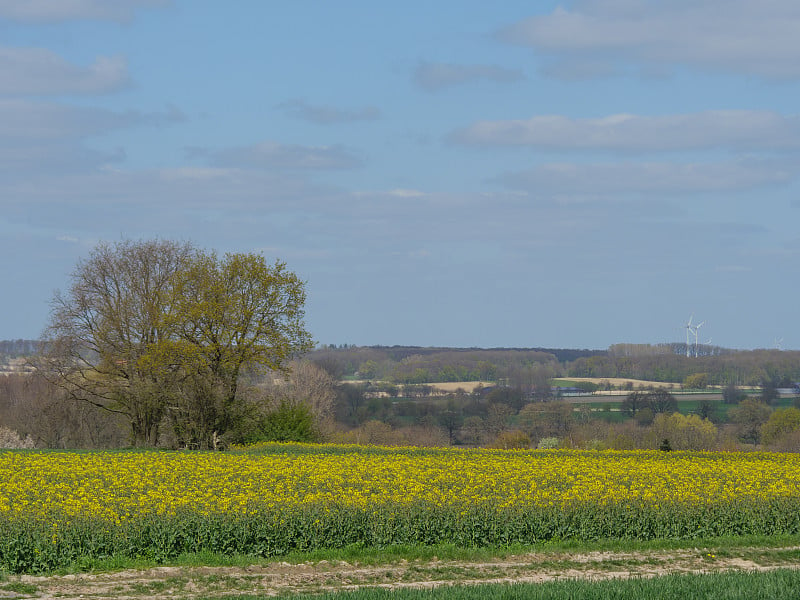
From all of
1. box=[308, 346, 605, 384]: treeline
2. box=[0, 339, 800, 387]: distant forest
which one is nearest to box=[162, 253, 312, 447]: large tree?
box=[0, 339, 800, 387]: distant forest

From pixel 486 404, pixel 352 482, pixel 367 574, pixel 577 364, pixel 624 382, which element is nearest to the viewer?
pixel 367 574

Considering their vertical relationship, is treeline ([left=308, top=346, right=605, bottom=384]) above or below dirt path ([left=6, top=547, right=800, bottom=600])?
above

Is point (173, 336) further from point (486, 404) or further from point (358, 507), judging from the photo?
point (486, 404)

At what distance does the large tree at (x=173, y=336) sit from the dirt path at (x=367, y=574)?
105ft

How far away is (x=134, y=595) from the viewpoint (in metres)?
15.6

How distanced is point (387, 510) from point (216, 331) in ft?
108

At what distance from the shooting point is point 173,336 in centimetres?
5712

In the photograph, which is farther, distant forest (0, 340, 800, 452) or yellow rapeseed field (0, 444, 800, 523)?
distant forest (0, 340, 800, 452)

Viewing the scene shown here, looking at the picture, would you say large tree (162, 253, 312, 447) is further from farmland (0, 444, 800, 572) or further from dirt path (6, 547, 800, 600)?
dirt path (6, 547, 800, 600)

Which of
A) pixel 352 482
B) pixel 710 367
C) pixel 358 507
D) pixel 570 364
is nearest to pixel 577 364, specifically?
pixel 570 364

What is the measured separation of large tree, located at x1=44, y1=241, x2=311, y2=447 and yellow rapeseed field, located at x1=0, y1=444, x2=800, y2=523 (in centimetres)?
1500

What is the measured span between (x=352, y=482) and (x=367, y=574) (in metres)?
7.72

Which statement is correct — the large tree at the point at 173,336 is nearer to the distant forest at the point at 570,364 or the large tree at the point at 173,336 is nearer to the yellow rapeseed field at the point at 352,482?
the yellow rapeseed field at the point at 352,482

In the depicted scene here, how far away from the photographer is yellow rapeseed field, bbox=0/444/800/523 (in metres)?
21.0
